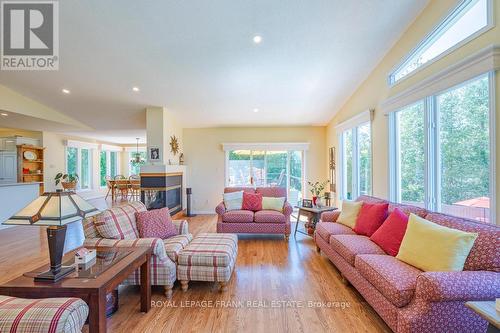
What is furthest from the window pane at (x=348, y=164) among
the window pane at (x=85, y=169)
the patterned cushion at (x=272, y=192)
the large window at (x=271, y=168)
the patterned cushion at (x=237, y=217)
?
the window pane at (x=85, y=169)

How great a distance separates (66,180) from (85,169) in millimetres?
1280

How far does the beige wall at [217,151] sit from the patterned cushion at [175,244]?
407 cm

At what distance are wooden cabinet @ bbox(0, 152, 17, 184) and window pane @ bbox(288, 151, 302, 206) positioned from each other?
8.22m

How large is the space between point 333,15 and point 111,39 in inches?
123

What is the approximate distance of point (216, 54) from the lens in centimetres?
371

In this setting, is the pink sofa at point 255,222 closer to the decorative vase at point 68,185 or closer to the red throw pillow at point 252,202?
the red throw pillow at point 252,202

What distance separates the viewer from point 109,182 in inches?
382

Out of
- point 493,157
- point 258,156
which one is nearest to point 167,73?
point 258,156

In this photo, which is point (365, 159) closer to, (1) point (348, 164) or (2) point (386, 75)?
(1) point (348, 164)

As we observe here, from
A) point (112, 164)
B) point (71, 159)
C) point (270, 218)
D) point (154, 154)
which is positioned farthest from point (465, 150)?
point (112, 164)

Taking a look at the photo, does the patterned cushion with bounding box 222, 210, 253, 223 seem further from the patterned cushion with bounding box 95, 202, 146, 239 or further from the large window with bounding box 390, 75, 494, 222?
the large window with bounding box 390, 75, 494, 222

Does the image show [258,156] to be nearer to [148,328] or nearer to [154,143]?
[154,143]

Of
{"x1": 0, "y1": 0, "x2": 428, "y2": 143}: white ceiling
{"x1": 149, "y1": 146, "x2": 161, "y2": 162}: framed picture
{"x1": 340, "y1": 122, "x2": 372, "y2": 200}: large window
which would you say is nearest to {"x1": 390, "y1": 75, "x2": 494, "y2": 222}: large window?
{"x1": 340, "y1": 122, "x2": 372, "y2": 200}: large window

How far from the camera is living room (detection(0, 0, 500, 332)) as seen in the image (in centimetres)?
168
